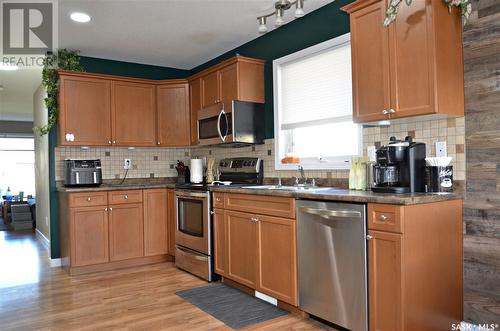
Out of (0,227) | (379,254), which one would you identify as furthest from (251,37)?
(0,227)

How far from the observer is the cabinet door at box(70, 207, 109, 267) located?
418 centimetres

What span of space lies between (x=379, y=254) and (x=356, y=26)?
161 centimetres

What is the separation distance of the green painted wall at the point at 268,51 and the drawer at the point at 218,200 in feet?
2.99

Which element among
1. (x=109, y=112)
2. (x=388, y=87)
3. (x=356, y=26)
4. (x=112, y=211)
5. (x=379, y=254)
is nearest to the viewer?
(x=379, y=254)

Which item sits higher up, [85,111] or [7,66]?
[7,66]

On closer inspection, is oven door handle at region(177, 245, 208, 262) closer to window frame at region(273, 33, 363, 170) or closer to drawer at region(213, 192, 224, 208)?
drawer at region(213, 192, 224, 208)

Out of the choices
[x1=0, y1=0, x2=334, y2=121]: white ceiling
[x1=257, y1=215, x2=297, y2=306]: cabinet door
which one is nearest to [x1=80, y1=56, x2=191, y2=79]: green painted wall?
[x1=0, y1=0, x2=334, y2=121]: white ceiling

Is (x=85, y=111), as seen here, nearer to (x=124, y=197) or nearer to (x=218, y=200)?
(x=124, y=197)

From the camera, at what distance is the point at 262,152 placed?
425cm

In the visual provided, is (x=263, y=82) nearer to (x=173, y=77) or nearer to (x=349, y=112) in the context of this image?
(x=349, y=112)

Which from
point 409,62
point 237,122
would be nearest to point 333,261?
point 409,62

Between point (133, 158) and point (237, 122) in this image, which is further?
point (133, 158)

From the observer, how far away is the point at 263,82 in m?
4.22

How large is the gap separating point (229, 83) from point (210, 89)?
1.48ft
